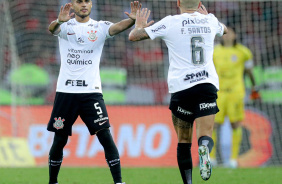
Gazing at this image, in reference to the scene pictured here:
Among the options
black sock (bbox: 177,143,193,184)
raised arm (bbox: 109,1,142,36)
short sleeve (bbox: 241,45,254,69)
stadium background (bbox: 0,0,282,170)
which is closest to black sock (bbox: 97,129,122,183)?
black sock (bbox: 177,143,193,184)

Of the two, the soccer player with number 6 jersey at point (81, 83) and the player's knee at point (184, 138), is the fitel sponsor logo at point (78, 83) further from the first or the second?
the player's knee at point (184, 138)

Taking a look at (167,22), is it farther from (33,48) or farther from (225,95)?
(33,48)

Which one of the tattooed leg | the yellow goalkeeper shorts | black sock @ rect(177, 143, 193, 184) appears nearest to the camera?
the tattooed leg

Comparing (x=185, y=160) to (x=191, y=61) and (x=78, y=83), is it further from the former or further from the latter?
(x=78, y=83)

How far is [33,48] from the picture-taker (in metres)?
13.4

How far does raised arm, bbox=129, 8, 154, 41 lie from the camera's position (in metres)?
6.11

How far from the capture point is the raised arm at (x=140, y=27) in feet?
20.0

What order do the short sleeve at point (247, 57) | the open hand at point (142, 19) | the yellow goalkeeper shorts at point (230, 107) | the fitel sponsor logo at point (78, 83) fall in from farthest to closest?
the short sleeve at point (247, 57) < the yellow goalkeeper shorts at point (230, 107) < the fitel sponsor logo at point (78, 83) < the open hand at point (142, 19)

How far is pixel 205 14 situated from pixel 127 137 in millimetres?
5800

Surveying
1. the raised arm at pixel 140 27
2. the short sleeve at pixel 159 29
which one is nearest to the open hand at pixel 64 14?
the raised arm at pixel 140 27

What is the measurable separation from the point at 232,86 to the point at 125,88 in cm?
290

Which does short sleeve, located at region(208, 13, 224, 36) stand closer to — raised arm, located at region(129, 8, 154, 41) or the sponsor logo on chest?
raised arm, located at region(129, 8, 154, 41)

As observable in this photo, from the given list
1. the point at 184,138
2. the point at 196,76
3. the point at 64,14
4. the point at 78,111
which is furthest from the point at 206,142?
the point at 64,14

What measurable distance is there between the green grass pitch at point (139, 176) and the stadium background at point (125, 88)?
151cm
